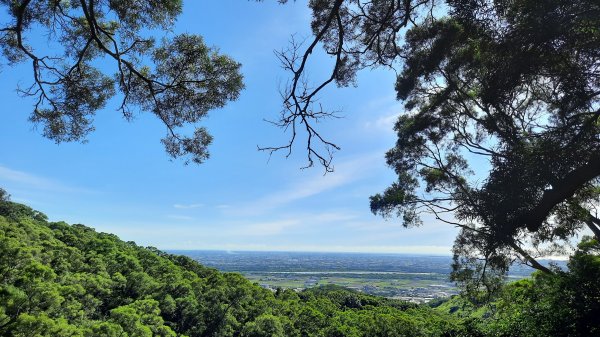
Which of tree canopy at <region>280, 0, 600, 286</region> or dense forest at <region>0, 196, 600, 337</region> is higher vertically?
tree canopy at <region>280, 0, 600, 286</region>

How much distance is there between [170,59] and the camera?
5121 millimetres

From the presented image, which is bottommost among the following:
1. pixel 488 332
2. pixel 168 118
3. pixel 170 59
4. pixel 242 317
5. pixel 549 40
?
pixel 242 317

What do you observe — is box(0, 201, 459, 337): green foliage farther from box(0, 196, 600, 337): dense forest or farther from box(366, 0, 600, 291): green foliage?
box(366, 0, 600, 291): green foliage

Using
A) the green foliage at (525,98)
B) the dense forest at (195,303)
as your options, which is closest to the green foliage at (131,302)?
the dense forest at (195,303)

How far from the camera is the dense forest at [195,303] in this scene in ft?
23.5

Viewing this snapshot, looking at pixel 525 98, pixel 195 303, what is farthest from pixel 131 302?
pixel 525 98

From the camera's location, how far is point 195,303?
1394 inches

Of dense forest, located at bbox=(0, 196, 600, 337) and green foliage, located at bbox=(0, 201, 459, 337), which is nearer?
dense forest, located at bbox=(0, 196, 600, 337)

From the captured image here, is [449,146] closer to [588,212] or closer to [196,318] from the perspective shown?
[588,212]

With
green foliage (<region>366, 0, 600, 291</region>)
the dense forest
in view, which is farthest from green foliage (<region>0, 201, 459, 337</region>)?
green foliage (<region>366, 0, 600, 291</region>)

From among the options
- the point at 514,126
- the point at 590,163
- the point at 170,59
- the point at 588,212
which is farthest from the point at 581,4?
the point at 170,59

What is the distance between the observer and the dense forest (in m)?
7.18

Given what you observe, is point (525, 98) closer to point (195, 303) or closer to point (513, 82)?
point (513, 82)

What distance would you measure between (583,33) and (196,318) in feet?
124
